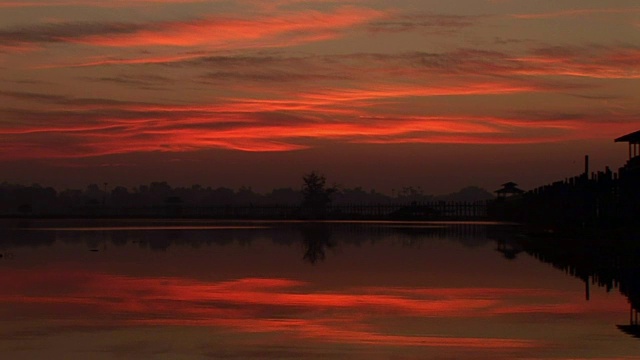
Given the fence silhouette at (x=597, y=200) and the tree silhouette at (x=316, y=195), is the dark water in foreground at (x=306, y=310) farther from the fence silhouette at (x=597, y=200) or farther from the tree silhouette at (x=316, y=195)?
the tree silhouette at (x=316, y=195)

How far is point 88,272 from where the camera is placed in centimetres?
3531

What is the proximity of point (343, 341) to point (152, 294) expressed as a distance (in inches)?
382

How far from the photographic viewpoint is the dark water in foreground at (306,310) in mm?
17875

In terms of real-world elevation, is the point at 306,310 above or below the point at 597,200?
below

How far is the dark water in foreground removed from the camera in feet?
58.6

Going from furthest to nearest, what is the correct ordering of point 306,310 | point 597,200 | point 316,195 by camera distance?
point 316,195, point 597,200, point 306,310

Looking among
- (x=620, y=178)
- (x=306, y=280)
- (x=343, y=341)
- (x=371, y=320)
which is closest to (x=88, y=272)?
(x=306, y=280)

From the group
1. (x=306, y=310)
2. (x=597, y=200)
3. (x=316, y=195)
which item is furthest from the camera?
(x=316, y=195)

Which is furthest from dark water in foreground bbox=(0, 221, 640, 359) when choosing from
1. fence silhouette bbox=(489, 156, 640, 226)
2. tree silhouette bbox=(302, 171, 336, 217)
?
tree silhouette bbox=(302, 171, 336, 217)

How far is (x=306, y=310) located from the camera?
919 inches

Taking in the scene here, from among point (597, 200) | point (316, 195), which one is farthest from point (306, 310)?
point (316, 195)

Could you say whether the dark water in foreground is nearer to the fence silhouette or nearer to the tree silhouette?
the fence silhouette

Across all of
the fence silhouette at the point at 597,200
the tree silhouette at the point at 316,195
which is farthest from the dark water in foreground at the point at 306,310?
the tree silhouette at the point at 316,195

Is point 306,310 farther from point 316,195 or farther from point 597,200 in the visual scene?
point 316,195
